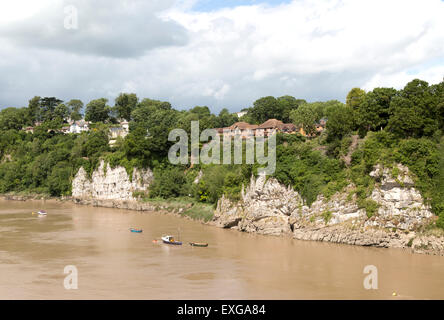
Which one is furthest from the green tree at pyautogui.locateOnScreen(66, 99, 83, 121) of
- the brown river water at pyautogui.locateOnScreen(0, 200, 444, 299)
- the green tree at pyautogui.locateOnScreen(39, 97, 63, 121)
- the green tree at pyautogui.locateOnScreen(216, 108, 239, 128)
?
the brown river water at pyautogui.locateOnScreen(0, 200, 444, 299)

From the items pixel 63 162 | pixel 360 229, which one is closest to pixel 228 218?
pixel 360 229

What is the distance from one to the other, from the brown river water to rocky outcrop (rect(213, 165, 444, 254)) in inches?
33.7

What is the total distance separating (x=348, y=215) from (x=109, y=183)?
3315cm

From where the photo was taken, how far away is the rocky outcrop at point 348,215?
89.6ft

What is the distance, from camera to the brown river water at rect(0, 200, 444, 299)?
19859 mm

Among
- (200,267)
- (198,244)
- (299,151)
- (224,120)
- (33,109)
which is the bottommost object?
(200,267)

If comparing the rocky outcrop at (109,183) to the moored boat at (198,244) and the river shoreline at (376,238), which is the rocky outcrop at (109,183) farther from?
the moored boat at (198,244)

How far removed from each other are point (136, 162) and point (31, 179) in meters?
21.0

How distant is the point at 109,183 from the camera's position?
5281cm

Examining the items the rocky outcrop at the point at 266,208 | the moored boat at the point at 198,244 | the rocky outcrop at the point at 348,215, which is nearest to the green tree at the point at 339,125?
the rocky outcrop at the point at 348,215

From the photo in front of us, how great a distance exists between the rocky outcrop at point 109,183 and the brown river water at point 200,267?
14935mm

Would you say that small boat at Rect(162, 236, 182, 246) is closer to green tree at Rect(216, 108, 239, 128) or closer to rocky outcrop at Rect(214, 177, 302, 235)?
rocky outcrop at Rect(214, 177, 302, 235)

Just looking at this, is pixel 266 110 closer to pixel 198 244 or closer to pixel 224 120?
pixel 224 120

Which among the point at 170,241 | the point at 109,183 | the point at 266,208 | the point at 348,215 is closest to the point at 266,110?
the point at 109,183
